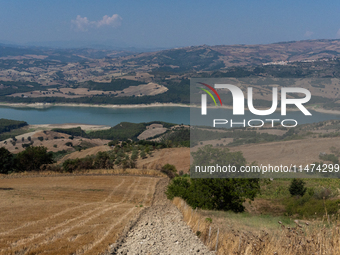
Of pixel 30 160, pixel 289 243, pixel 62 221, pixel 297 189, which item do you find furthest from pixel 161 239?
pixel 30 160

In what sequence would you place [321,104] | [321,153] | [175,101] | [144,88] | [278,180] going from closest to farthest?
[321,153]
[321,104]
[278,180]
[175,101]
[144,88]

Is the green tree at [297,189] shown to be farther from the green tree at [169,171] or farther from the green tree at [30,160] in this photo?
the green tree at [30,160]

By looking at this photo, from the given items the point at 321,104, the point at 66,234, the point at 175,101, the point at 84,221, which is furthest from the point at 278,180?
the point at 175,101

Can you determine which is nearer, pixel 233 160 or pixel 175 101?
pixel 233 160

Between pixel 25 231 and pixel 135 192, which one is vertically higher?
pixel 25 231

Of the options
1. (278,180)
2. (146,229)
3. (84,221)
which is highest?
(146,229)

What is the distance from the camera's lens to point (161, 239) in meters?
5.01

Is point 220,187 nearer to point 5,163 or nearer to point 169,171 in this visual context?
point 169,171

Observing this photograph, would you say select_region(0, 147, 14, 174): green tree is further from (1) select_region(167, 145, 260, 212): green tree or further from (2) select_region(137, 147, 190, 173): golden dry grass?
(1) select_region(167, 145, 260, 212): green tree

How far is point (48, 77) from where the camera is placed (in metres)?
189

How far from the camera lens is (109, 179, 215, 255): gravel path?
4430 mm

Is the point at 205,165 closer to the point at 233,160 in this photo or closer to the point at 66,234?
the point at 233,160

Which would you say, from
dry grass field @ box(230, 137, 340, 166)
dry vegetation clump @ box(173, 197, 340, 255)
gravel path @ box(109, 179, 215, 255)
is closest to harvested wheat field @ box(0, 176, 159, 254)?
gravel path @ box(109, 179, 215, 255)

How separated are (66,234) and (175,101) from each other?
375 ft
